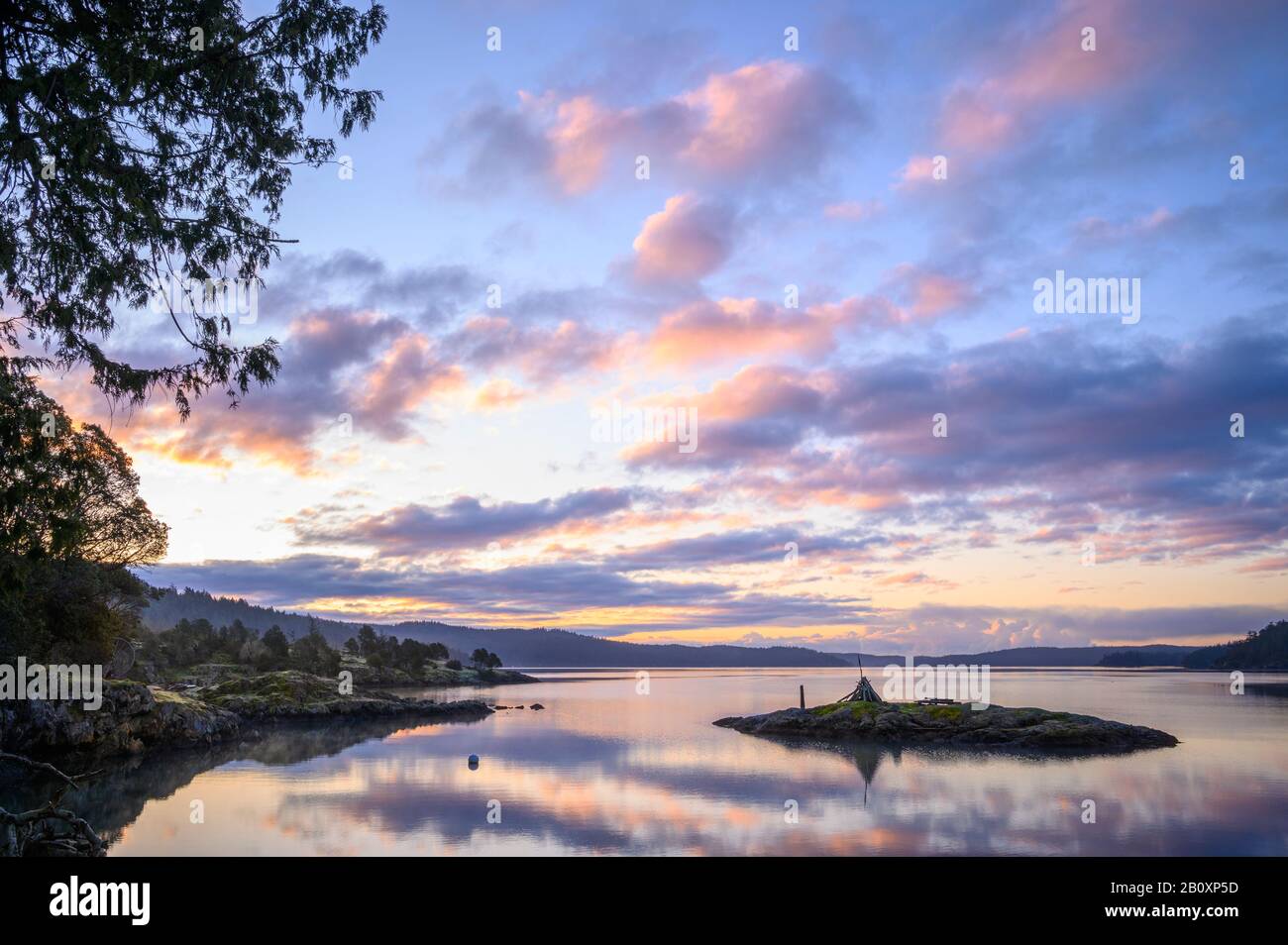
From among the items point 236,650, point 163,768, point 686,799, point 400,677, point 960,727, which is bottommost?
point 400,677

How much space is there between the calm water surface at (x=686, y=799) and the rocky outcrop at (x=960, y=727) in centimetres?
356

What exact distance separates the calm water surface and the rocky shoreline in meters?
4.13

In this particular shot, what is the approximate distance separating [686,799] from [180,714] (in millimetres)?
41042

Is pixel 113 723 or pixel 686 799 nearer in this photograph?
pixel 686 799

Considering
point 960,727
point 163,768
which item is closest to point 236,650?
point 163,768

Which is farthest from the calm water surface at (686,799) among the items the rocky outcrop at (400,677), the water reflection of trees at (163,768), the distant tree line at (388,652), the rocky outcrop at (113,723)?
the distant tree line at (388,652)

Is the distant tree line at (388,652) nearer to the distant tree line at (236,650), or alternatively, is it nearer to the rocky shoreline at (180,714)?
the distant tree line at (236,650)

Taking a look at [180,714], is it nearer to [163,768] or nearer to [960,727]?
[163,768]

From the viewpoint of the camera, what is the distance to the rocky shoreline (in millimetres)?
43625

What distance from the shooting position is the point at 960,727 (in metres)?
61.9

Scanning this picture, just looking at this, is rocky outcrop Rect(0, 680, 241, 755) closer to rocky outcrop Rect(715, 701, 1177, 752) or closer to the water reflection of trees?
the water reflection of trees

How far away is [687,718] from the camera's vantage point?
3551 inches

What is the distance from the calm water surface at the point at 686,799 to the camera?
29625 mm

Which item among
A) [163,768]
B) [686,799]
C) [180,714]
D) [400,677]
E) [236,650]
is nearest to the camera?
[686,799]
